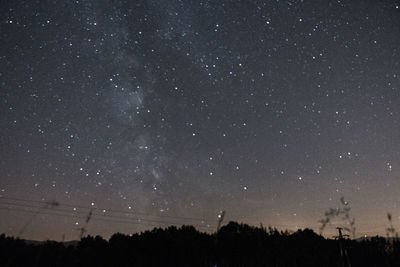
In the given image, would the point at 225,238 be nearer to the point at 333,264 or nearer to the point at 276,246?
the point at 276,246

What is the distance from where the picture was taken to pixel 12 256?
2591 inches

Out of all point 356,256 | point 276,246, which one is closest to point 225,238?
point 276,246

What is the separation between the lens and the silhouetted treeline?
65.2 meters

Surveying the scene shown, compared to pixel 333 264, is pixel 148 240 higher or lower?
higher

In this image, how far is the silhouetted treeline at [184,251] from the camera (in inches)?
2569

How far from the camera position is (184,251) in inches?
2630

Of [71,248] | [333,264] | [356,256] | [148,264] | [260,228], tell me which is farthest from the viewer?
[260,228]

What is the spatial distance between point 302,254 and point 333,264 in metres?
7.63

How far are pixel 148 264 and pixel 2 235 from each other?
1922 inches

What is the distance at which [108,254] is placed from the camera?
66.8m

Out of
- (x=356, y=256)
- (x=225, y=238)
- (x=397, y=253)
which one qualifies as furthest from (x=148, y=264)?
(x=397, y=253)

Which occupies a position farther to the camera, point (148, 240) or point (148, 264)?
point (148, 240)

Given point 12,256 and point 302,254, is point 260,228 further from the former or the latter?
point 12,256

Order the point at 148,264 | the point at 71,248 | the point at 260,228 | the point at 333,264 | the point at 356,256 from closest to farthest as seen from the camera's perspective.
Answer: the point at 148,264 < the point at 333,264 < the point at 71,248 < the point at 356,256 < the point at 260,228
